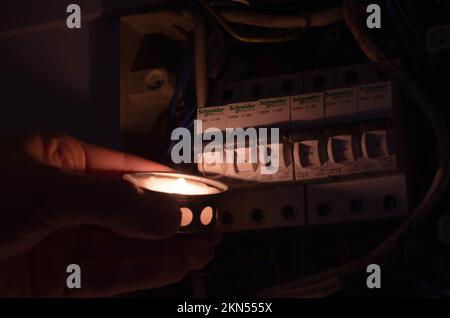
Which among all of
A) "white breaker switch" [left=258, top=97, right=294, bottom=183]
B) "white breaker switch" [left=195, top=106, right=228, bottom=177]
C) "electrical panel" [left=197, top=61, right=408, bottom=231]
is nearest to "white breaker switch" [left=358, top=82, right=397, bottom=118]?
"electrical panel" [left=197, top=61, right=408, bottom=231]

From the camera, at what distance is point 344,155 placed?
0.98m

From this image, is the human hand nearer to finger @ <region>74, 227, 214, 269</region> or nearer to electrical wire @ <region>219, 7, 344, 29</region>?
finger @ <region>74, 227, 214, 269</region>

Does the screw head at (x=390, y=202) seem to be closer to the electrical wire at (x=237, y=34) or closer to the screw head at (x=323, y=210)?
the screw head at (x=323, y=210)

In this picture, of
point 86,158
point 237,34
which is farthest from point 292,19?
point 86,158

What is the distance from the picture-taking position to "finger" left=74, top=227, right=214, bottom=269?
1.08m

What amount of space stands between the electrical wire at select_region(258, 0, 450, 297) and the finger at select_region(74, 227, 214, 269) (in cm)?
14

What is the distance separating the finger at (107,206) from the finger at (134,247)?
6.1 inches

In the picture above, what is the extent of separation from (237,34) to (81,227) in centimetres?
43

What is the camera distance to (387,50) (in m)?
1.07

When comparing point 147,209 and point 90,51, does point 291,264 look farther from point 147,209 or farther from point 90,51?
point 90,51

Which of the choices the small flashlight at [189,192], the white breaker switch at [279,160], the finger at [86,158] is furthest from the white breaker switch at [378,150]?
the finger at [86,158]
